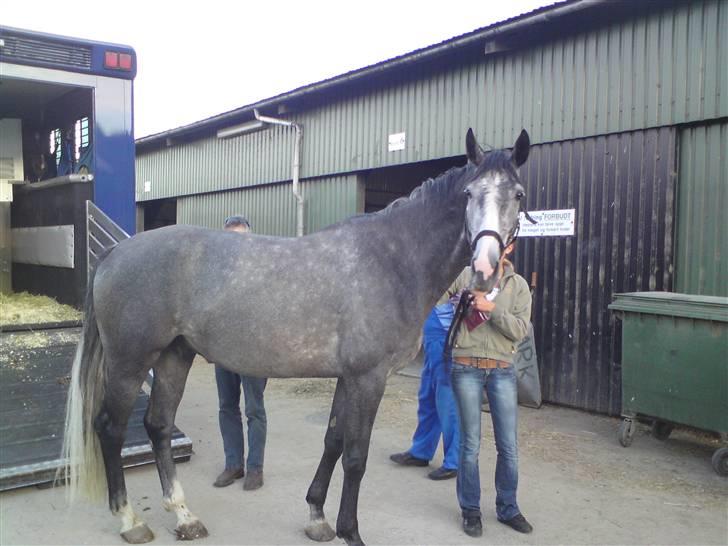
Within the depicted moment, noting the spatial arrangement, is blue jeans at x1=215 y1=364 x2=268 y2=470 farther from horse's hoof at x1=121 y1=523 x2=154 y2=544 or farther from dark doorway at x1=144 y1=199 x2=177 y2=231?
dark doorway at x1=144 y1=199 x2=177 y2=231

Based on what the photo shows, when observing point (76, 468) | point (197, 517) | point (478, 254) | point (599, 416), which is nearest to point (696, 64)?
point (599, 416)

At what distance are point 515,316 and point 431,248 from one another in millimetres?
787

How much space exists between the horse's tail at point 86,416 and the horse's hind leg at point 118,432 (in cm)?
9

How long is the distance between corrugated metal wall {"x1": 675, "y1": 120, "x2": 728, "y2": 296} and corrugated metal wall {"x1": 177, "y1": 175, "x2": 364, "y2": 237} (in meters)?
5.02

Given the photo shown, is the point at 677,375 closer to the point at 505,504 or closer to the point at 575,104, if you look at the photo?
the point at 505,504

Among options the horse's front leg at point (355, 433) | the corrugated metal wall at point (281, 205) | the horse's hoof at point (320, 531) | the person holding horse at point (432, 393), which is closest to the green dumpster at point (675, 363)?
the person holding horse at point (432, 393)

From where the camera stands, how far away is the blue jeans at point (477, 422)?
11.8ft

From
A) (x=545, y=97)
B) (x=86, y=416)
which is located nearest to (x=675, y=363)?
(x=545, y=97)

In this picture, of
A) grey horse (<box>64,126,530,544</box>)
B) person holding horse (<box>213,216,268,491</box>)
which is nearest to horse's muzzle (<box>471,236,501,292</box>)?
grey horse (<box>64,126,530,544</box>)

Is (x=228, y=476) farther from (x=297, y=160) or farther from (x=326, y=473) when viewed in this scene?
(x=297, y=160)

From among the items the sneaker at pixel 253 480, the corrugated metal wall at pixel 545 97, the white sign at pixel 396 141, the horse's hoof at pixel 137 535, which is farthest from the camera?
the white sign at pixel 396 141

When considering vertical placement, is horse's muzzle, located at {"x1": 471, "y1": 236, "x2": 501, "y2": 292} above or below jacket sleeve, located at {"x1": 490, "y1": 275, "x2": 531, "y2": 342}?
above

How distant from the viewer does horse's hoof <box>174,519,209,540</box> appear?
3473 millimetres

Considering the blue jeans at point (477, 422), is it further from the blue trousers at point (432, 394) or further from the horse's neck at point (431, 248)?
the blue trousers at point (432, 394)
